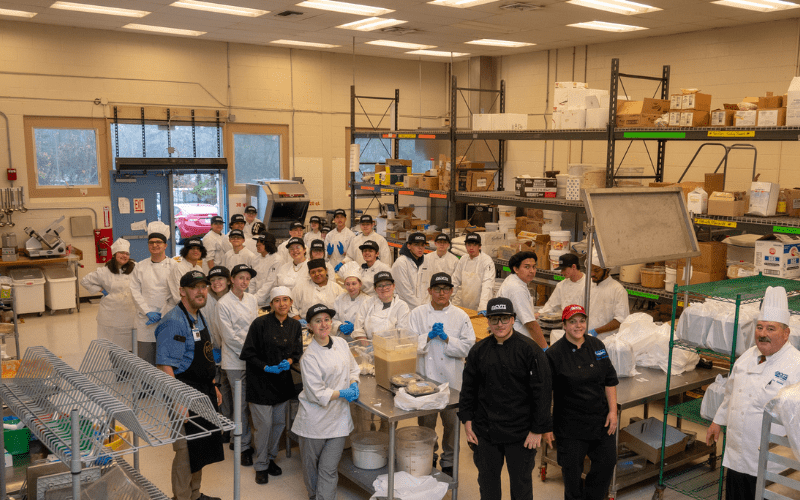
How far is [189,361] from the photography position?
165 inches

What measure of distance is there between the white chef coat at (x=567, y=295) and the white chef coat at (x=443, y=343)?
4.39 feet

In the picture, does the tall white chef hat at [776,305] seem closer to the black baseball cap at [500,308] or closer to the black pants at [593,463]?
the black pants at [593,463]

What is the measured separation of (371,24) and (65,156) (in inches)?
198

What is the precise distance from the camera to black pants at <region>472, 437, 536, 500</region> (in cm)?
375

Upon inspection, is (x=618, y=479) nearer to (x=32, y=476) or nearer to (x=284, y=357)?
(x=284, y=357)

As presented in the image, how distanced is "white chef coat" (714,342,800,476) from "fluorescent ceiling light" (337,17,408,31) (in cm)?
649

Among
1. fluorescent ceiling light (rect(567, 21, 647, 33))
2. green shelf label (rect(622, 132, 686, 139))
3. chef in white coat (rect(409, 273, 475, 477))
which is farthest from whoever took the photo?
fluorescent ceiling light (rect(567, 21, 647, 33))

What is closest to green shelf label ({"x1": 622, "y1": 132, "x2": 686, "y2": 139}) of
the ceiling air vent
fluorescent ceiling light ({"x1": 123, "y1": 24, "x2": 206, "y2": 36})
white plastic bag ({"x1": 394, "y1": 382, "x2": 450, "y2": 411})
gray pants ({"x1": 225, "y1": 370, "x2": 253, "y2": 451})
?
the ceiling air vent

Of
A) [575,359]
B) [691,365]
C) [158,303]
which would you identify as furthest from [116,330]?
[691,365]

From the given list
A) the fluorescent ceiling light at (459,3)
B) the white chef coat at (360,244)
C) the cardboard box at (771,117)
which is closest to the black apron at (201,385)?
the white chef coat at (360,244)

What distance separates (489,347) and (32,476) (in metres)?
2.35

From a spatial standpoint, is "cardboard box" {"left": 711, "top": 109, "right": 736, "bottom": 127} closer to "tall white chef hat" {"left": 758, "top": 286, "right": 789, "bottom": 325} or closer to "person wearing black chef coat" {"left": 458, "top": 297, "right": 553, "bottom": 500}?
"tall white chef hat" {"left": 758, "top": 286, "right": 789, "bottom": 325}

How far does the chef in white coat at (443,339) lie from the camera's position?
459 cm

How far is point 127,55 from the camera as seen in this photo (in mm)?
9992
